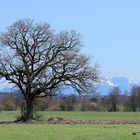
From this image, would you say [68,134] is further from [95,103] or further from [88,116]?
[95,103]

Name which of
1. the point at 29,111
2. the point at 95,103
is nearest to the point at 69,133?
the point at 29,111

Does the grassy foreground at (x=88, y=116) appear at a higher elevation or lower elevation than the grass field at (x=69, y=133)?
higher

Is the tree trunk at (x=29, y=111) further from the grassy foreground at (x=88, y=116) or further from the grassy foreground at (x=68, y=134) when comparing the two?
the grassy foreground at (x=68, y=134)

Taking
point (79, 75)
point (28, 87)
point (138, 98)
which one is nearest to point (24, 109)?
point (28, 87)

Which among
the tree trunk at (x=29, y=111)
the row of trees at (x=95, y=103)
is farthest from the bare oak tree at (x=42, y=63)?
the row of trees at (x=95, y=103)

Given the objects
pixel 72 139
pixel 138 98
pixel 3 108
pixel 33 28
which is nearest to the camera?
pixel 72 139

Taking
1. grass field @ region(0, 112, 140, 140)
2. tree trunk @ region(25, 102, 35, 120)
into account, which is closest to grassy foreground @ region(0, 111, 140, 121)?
tree trunk @ region(25, 102, 35, 120)

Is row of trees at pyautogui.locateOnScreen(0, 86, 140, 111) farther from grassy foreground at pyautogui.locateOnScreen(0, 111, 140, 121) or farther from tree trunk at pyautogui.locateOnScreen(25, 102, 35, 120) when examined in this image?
tree trunk at pyautogui.locateOnScreen(25, 102, 35, 120)

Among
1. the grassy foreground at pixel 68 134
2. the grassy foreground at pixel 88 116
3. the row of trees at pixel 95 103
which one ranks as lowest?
the grassy foreground at pixel 68 134

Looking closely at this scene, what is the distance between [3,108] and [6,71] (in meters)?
46.7

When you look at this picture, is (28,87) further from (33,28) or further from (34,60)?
(33,28)

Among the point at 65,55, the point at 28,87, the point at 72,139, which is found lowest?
the point at 72,139

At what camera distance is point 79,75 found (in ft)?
168

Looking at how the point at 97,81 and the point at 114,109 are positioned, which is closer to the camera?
the point at 97,81
